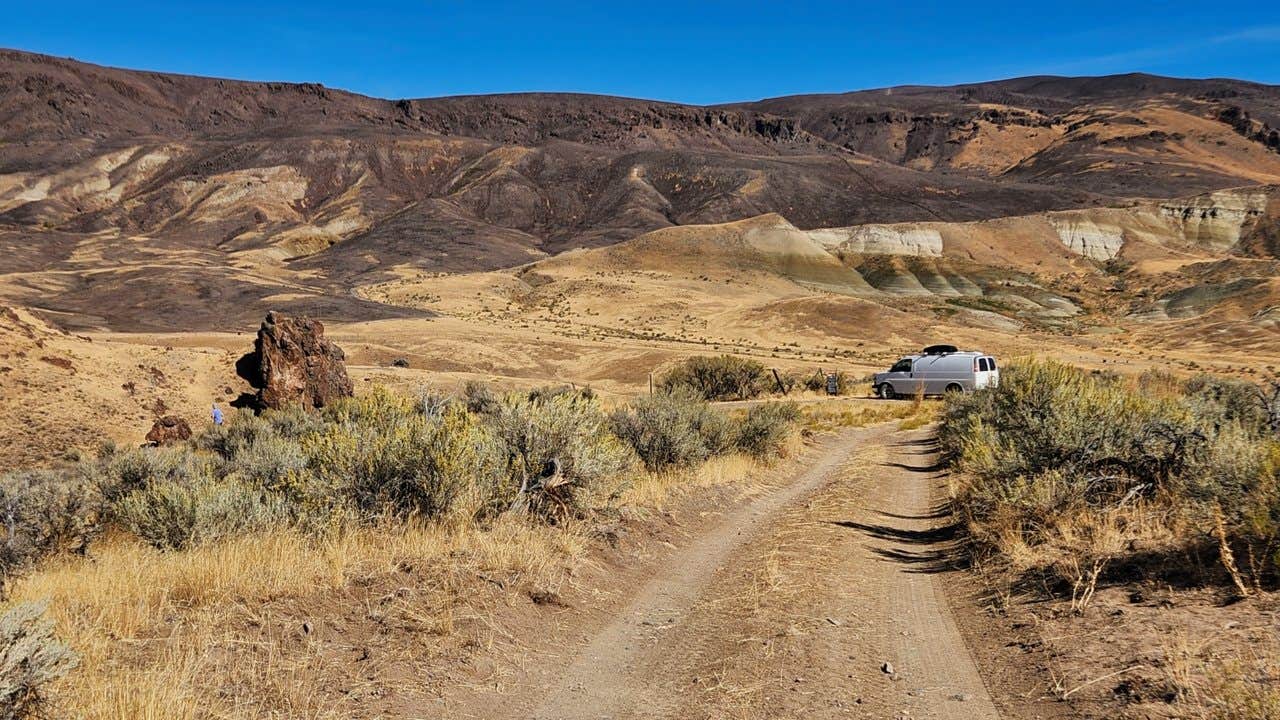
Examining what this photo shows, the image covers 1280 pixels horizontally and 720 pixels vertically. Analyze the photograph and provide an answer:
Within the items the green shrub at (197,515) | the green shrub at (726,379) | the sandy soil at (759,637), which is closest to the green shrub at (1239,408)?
the sandy soil at (759,637)

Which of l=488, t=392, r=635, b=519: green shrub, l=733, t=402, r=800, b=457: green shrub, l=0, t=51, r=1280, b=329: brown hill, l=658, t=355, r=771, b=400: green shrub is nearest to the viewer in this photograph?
l=488, t=392, r=635, b=519: green shrub

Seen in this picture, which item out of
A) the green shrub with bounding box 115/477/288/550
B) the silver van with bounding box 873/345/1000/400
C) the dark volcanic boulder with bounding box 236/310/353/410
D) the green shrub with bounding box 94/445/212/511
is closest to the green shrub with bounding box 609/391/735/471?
the green shrub with bounding box 115/477/288/550

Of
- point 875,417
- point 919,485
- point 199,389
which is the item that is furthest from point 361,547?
point 199,389

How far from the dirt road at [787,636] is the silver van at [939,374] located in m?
20.3

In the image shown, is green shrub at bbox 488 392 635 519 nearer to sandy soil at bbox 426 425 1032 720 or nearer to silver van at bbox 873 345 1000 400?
sandy soil at bbox 426 425 1032 720

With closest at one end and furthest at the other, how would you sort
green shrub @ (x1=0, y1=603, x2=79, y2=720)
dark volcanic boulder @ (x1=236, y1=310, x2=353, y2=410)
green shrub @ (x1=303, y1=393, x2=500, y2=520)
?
green shrub @ (x1=0, y1=603, x2=79, y2=720) → green shrub @ (x1=303, y1=393, x2=500, y2=520) → dark volcanic boulder @ (x1=236, y1=310, x2=353, y2=410)

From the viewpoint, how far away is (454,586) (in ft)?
19.8

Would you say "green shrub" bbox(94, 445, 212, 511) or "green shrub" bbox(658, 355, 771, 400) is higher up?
"green shrub" bbox(658, 355, 771, 400)

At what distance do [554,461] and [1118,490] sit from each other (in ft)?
19.7

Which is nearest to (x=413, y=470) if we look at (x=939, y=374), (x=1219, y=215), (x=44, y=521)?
(x=44, y=521)

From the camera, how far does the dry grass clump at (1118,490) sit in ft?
20.6

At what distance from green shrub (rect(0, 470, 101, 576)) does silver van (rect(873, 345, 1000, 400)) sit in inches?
973

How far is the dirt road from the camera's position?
15.7 ft

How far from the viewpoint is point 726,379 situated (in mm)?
34094
